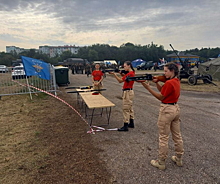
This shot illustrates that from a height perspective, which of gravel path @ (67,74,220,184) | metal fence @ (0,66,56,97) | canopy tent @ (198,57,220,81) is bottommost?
gravel path @ (67,74,220,184)

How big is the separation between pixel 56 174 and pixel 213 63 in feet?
58.9

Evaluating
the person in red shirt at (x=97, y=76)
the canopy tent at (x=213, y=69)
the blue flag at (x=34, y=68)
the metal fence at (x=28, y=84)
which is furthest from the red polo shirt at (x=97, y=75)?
the canopy tent at (x=213, y=69)

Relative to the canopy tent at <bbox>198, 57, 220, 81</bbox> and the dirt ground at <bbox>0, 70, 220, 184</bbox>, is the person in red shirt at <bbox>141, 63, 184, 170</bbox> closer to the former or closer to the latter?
the dirt ground at <bbox>0, 70, 220, 184</bbox>

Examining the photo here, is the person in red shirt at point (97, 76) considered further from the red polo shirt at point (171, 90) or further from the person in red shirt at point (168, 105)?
the red polo shirt at point (171, 90)

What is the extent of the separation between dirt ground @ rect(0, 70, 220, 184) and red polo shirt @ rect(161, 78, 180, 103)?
4.14ft

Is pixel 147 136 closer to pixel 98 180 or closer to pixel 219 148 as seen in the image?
pixel 219 148

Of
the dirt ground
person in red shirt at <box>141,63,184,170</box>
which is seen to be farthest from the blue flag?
person in red shirt at <box>141,63,184,170</box>

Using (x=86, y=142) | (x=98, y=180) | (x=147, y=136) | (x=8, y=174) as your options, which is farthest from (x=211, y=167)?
(x=8, y=174)

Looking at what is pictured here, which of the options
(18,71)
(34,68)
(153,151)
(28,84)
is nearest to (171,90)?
(153,151)

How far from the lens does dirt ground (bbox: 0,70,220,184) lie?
2.77m

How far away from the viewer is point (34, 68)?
8.09 meters

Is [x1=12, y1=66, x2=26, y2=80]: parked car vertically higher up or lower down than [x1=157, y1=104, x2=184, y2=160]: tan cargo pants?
higher up

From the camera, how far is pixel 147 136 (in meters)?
4.31

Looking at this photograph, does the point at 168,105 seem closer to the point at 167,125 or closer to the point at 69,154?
the point at 167,125
